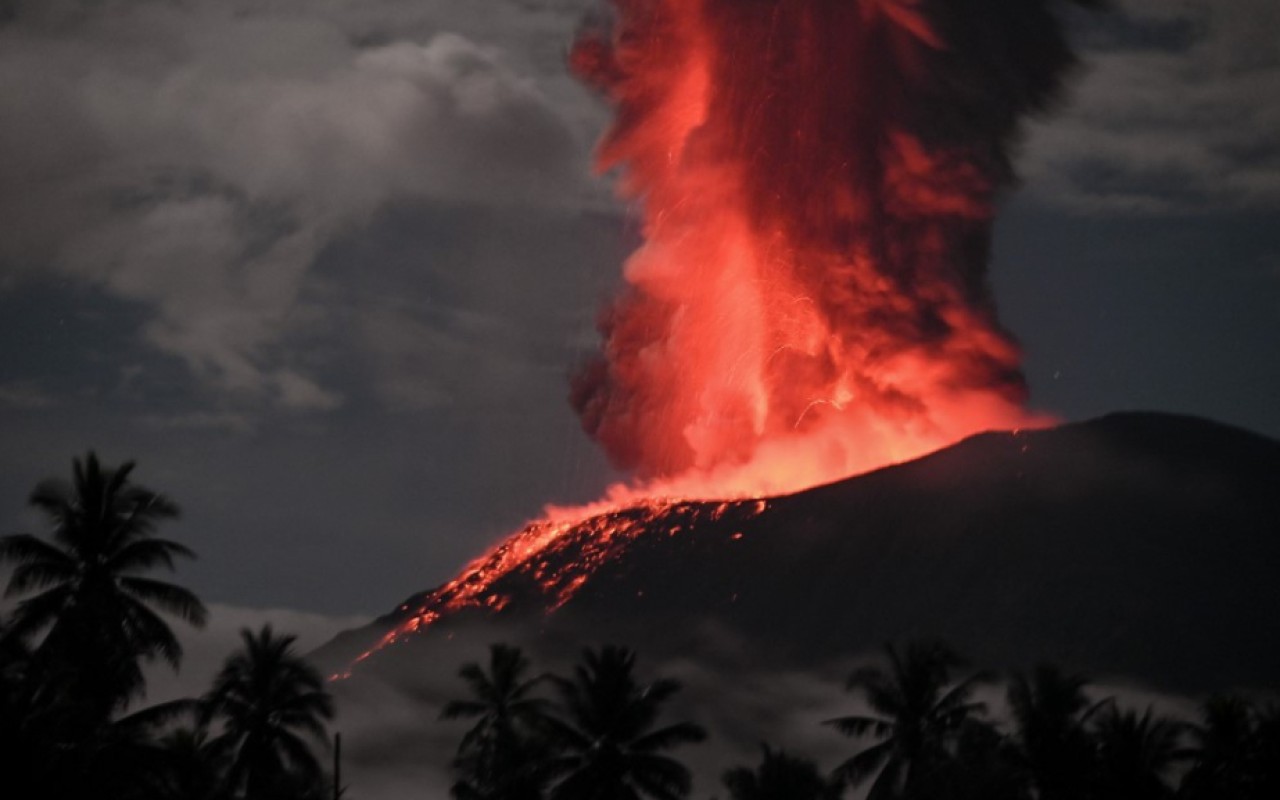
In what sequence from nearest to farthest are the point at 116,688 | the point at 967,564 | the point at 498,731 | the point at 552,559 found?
the point at 116,688 → the point at 498,731 → the point at 967,564 → the point at 552,559

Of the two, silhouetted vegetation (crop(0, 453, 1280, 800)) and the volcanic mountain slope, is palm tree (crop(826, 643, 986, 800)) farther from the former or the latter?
the volcanic mountain slope

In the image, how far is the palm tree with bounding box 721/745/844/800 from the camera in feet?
210

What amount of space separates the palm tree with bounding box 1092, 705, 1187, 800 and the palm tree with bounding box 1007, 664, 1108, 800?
987mm

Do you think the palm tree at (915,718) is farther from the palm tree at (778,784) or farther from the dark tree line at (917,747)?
the palm tree at (778,784)

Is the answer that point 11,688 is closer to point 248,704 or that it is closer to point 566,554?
point 248,704

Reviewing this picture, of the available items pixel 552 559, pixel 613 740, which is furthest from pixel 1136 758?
pixel 552 559

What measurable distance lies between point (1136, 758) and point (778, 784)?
16342 millimetres

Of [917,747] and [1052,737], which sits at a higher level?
[917,747]

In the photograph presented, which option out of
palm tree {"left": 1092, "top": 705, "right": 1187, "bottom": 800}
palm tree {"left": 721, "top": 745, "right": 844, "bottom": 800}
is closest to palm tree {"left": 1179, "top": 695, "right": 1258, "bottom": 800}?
palm tree {"left": 1092, "top": 705, "right": 1187, "bottom": 800}

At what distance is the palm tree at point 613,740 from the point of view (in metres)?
56.1

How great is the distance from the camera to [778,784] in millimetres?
64312

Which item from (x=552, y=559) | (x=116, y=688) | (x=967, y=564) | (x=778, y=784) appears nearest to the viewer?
(x=116, y=688)

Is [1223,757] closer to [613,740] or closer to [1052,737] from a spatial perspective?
[1052,737]

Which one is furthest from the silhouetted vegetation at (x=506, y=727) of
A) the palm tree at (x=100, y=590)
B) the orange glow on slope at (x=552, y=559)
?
the orange glow on slope at (x=552, y=559)
